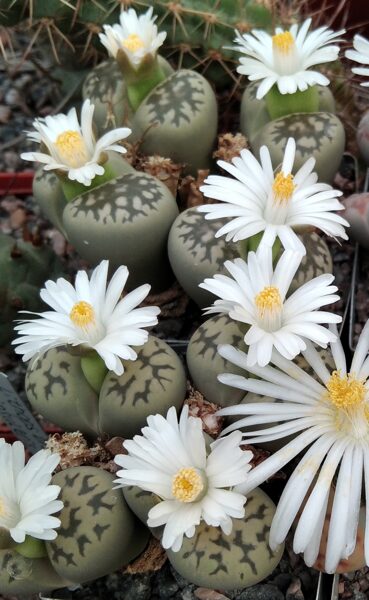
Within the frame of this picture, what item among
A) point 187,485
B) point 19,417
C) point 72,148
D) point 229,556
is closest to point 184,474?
point 187,485

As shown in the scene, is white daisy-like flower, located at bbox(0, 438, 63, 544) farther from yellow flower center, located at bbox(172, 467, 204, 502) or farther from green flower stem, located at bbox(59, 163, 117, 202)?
green flower stem, located at bbox(59, 163, 117, 202)

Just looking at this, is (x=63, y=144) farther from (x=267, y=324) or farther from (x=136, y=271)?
(x=267, y=324)

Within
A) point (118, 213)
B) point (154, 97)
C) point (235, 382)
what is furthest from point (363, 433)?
point (154, 97)

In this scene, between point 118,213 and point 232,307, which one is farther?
point 118,213

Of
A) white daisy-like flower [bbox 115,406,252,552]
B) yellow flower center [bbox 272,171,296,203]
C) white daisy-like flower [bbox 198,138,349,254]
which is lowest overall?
white daisy-like flower [bbox 115,406,252,552]

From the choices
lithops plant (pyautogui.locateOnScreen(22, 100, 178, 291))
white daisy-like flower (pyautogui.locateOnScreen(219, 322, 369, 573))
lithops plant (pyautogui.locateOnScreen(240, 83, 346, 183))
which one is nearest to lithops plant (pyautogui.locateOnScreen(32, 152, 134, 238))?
lithops plant (pyautogui.locateOnScreen(22, 100, 178, 291))

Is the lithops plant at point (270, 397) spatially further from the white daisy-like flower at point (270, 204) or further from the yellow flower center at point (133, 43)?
the yellow flower center at point (133, 43)

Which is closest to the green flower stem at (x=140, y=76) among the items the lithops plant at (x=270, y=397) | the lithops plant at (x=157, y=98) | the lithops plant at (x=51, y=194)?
the lithops plant at (x=157, y=98)
